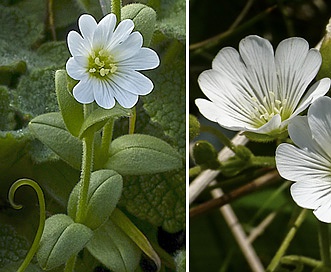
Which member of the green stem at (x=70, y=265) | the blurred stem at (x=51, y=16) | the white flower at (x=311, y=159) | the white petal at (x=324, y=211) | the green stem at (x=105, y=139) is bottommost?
the white petal at (x=324, y=211)

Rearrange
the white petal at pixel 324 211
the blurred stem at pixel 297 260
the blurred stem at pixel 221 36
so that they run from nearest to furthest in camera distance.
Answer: the white petal at pixel 324 211 → the blurred stem at pixel 297 260 → the blurred stem at pixel 221 36

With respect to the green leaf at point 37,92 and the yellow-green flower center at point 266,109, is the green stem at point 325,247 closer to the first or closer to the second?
the yellow-green flower center at point 266,109

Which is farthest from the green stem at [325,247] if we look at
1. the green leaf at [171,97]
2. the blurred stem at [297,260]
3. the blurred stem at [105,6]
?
the blurred stem at [105,6]

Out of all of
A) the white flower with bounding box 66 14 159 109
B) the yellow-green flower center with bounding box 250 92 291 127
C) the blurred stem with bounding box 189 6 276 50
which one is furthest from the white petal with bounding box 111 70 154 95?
the blurred stem with bounding box 189 6 276 50

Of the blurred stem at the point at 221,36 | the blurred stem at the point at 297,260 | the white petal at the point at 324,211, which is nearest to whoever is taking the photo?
the white petal at the point at 324,211

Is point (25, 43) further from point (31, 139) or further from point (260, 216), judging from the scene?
point (260, 216)
